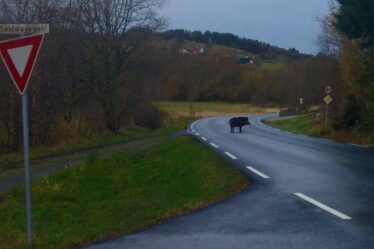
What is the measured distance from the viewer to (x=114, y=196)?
18750 millimetres

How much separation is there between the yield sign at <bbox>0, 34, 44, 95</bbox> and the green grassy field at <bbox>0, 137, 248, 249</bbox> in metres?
2.54

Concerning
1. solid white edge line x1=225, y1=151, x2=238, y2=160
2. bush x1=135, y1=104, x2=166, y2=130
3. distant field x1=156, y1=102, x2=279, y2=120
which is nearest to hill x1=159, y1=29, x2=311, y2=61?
distant field x1=156, y1=102, x2=279, y2=120

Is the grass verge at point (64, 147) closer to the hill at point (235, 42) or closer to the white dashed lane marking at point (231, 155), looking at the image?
the white dashed lane marking at point (231, 155)

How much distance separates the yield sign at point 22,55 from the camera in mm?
9109

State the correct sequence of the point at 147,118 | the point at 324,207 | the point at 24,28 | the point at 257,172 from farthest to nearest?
the point at 147,118 < the point at 257,172 < the point at 324,207 < the point at 24,28

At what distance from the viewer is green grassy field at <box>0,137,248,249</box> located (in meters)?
12.1

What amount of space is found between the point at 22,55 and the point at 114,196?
9.98 meters

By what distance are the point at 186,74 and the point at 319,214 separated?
94861mm

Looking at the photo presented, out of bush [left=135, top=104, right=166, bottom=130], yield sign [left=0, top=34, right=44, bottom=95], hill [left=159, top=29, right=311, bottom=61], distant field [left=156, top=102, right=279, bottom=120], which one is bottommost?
distant field [left=156, top=102, right=279, bottom=120]

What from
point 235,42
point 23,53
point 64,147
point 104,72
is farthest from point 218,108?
point 23,53

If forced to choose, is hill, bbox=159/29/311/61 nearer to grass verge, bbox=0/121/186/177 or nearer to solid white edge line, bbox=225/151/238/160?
grass verge, bbox=0/121/186/177

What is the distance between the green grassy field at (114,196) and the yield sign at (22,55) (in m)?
2.54

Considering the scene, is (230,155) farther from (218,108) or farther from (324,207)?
(218,108)

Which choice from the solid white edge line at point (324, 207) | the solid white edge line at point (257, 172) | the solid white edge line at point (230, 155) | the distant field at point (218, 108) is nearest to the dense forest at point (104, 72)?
the solid white edge line at point (230, 155)
